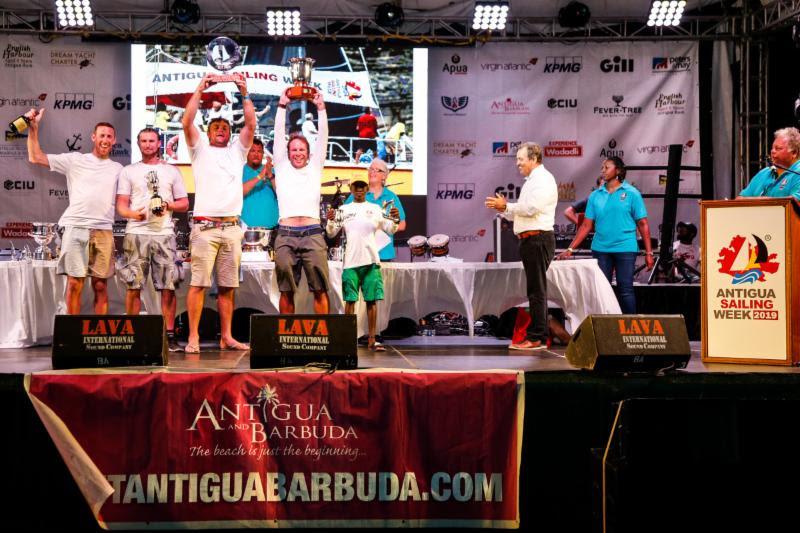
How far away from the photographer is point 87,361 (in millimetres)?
3428

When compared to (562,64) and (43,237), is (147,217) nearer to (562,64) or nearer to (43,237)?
(43,237)

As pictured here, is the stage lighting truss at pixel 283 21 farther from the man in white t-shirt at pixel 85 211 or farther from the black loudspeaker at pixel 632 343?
the black loudspeaker at pixel 632 343

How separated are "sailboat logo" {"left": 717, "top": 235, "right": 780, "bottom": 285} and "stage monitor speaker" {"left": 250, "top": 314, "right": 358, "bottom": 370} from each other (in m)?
2.20

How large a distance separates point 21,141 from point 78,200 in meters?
4.40

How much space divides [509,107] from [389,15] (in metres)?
1.91

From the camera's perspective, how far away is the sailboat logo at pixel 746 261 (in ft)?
13.5

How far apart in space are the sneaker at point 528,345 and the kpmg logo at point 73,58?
662cm

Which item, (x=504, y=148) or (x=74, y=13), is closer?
(x=74, y=13)

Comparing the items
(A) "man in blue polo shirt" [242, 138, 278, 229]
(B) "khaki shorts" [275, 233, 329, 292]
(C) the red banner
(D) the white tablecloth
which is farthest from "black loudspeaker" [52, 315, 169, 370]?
(A) "man in blue polo shirt" [242, 138, 278, 229]

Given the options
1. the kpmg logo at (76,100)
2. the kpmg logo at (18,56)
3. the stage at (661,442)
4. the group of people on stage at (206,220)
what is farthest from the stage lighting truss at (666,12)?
the kpmg logo at (18,56)

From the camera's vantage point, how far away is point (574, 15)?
9.19m

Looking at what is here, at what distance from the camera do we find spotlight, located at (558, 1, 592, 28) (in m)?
9.18

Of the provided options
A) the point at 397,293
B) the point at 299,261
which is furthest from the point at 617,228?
the point at 299,261

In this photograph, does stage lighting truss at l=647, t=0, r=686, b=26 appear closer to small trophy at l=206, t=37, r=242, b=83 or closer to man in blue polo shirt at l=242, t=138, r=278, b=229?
man in blue polo shirt at l=242, t=138, r=278, b=229
